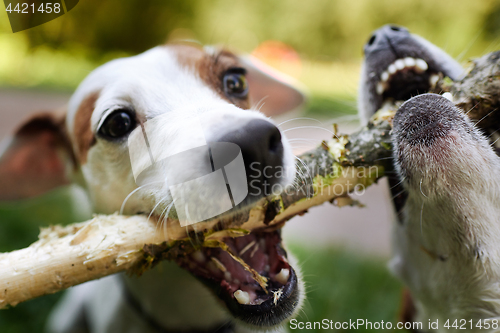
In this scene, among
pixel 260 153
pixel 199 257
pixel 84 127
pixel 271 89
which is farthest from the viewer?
pixel 271 89

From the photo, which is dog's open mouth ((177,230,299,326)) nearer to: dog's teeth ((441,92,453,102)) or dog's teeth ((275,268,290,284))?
dog's teeth ((275,268,290,284))

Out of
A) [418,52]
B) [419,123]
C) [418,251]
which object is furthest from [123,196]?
[418,52]

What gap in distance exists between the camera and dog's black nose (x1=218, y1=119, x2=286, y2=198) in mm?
1031

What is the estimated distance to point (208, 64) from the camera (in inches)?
64.5

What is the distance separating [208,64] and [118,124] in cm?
50

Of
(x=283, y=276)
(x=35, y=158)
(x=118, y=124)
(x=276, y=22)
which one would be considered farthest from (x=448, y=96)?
(x=276, y=22)

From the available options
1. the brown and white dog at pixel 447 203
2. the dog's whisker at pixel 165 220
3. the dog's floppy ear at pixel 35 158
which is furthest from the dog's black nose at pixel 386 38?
the dog's floppy ear at pixel 35 158

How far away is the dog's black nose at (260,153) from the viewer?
3.38 ft

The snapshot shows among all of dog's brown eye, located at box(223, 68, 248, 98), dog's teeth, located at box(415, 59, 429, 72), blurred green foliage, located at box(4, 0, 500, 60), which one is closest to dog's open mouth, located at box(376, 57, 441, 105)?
dog's teeth, located at box(415, 59, 429, 72)

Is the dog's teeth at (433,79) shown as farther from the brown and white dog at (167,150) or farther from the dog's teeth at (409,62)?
the brown and white dog at (167,150)

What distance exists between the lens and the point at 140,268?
1.23m

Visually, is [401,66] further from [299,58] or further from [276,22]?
[276,22]

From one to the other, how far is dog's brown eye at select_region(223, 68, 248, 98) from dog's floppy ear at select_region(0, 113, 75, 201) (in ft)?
3.25

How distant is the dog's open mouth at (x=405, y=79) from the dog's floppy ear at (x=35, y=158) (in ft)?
5.63
